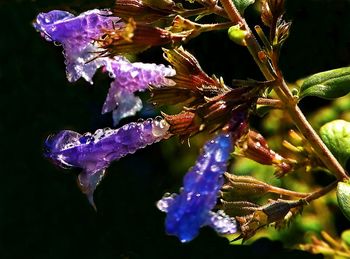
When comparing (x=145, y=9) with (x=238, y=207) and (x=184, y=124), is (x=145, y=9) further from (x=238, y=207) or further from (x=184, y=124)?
(x=238, y=207)

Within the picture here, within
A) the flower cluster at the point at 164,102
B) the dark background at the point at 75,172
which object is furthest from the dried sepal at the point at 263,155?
the dark background at the point at 75,172

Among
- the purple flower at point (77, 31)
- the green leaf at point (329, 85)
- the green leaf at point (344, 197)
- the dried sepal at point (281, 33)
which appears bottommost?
the green leaf at point (344, 197)

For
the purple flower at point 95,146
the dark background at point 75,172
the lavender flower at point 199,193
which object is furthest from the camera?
the dark background at point 75,172

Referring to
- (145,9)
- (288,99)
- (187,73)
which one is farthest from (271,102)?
(145,9)

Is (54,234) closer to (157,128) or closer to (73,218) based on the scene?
(73,218)

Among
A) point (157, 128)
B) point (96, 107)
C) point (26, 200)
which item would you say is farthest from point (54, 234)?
point (157, 128)

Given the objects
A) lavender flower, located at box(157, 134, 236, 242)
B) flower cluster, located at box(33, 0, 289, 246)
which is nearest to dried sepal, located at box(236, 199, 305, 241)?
flower cluster, located at box(33, 0, 289, 246)

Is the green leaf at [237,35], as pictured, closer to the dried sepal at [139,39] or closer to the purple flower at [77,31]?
the dried sepal at [139,39]
